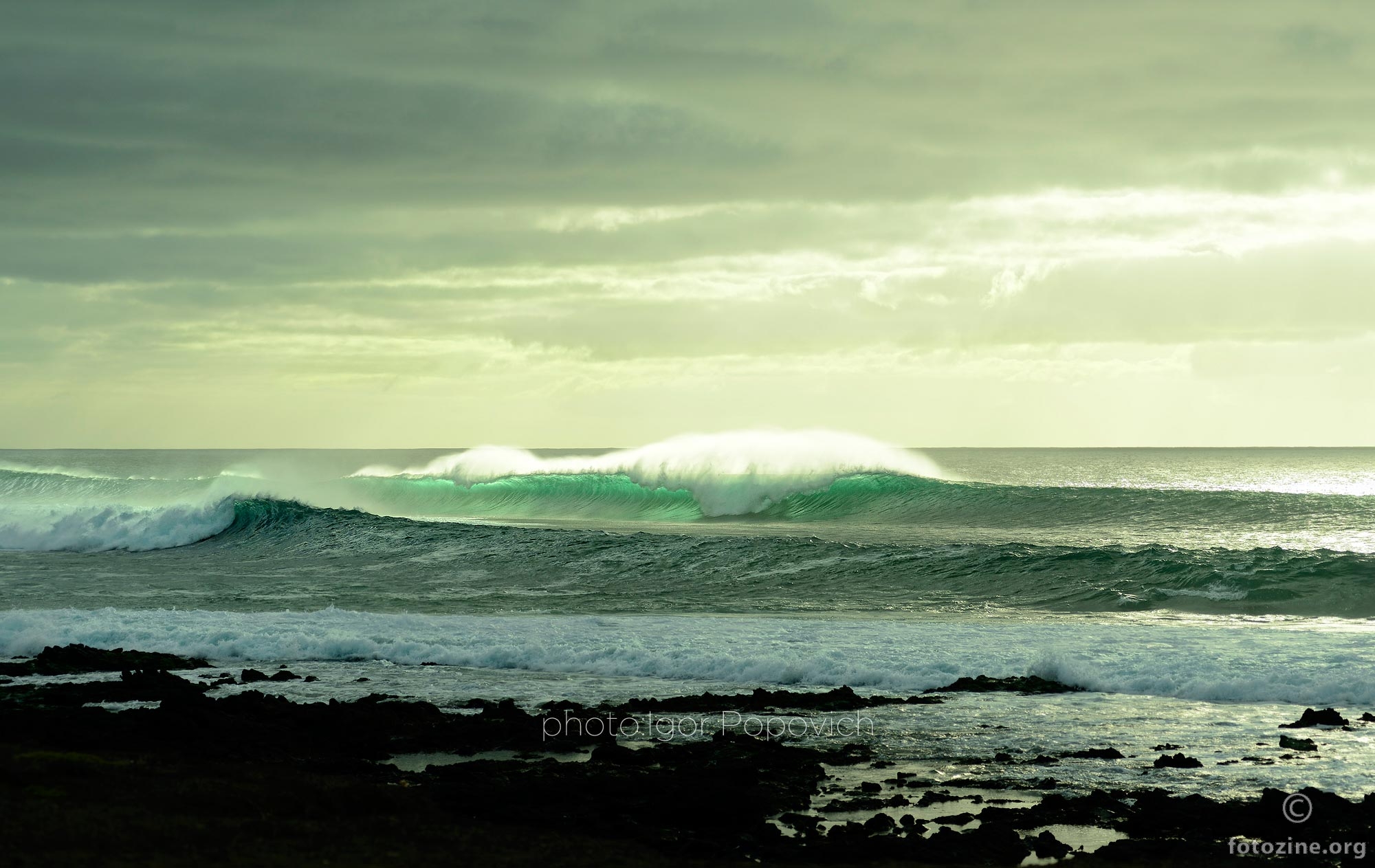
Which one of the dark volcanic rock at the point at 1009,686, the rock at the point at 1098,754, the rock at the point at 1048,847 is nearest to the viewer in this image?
the rock at the point at 1048,847

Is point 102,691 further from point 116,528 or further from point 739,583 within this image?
point 116,528

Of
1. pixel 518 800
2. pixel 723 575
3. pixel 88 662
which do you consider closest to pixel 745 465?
pixel 723 575

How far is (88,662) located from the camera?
12094 mm

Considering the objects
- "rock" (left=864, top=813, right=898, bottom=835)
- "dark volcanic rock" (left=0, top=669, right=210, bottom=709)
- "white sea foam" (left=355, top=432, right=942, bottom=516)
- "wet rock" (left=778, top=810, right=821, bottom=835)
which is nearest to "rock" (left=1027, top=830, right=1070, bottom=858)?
"rock" (left=864, top=813, right=898, bottom=835)

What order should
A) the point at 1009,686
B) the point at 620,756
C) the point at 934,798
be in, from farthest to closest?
the point at 1009,686 → the point at 620,756 → the point at 934,798

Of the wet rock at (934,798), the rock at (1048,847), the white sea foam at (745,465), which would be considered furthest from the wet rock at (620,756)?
the white sea foam at (745,465)

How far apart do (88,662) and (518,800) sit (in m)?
7.48

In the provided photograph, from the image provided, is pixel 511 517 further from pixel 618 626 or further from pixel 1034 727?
pixel 1034 727

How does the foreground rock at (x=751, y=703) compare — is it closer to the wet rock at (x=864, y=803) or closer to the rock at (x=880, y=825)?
the wet rock at (x=864, y=803)

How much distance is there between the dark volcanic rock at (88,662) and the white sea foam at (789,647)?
3.04 ft

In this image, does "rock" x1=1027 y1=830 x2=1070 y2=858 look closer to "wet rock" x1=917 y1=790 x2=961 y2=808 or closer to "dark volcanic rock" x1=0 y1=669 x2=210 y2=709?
"wet rock" x1=917 y1=790 x2=961 y2=808

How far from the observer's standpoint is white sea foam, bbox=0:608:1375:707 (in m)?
11.3

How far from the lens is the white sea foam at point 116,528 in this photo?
32.1 meters

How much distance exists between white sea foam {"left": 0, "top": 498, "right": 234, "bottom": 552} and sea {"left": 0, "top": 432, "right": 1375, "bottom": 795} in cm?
12
